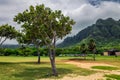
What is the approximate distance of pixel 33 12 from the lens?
52.5m

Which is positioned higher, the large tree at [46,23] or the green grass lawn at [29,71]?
the large tree at [46,23]

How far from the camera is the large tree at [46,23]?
2060 inches

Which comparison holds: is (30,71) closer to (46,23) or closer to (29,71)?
(29,71)

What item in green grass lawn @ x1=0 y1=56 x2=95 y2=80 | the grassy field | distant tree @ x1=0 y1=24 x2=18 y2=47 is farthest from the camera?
distant tree @ x1=0 y1=24 x2=18 y2=47

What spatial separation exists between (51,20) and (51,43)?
16.3 feet

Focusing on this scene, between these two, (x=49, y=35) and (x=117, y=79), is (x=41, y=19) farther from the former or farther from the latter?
(x=117, y=79)

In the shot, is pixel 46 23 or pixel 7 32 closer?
pixel 46 23

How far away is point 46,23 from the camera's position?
2159 inches

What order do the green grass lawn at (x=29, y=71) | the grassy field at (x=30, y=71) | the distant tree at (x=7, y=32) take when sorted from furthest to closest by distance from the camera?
the distant tree at (x=7, y=32) < the grassy field at (x=30, y=71) < the green grass lawn at (x=29, y=71)

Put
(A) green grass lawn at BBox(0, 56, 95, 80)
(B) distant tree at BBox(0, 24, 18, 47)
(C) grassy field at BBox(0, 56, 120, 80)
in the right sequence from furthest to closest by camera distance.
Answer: (B) distant tree at BBox(0, 24, 18, 47) < (C) grassy field at BBox(0, 56, 120, 80) < (A) green grass lawn at BBox(0, 56, 95, 80)

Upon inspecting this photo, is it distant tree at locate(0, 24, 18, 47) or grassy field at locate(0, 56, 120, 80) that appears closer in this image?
grassy field at locate(0, 56, 120, 80)

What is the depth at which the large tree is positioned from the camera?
52.3 m

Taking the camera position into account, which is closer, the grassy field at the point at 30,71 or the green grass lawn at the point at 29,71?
the green grass lawn at the point at 29,71

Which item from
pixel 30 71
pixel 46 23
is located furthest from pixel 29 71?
pixel 46 23
